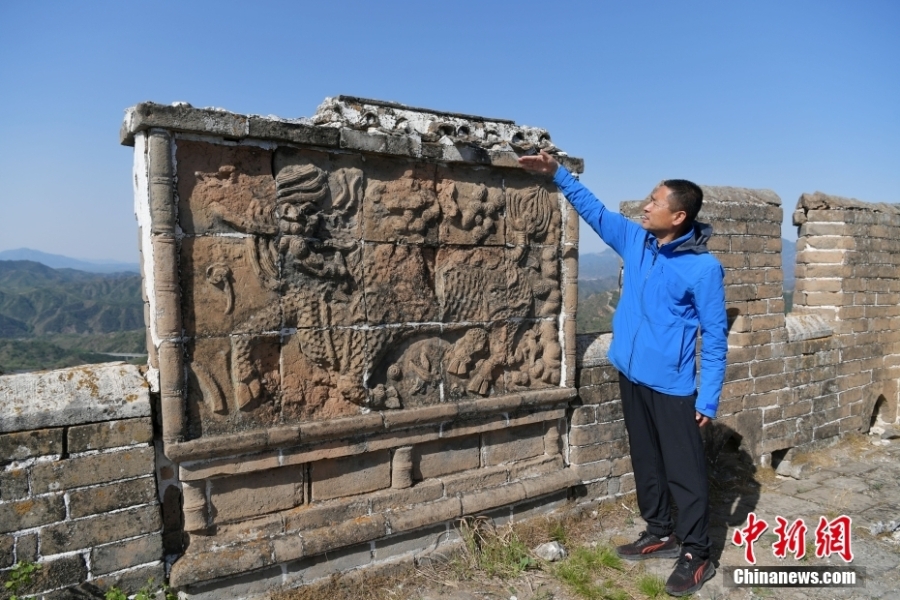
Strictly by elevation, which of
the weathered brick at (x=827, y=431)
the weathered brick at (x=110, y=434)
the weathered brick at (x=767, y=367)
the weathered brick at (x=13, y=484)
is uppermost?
the weathered brick at (x=110, y=434)

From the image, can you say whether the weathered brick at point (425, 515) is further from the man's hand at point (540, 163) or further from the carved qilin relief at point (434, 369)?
the man's hand at point (540, 163)

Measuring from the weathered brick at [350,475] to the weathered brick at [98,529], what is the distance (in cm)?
79

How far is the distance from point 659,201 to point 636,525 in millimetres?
2200

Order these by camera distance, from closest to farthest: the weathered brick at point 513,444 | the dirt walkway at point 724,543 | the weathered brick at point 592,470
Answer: the dirt walkway at point 724,543
the weathered brick at point 513,444
the weathered brick at point 592,470

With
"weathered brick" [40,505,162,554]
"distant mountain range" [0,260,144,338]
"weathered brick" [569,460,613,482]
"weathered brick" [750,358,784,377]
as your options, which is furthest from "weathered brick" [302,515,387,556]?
"distant mountain range" [0,260,144,338]

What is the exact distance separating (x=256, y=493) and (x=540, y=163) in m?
2.48

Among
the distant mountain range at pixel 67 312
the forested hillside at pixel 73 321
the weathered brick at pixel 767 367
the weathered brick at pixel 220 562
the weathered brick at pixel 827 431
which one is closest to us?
the weathered brick at pixel 220 562

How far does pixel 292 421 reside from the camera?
308cm

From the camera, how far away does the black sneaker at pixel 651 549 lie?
11.4 feet

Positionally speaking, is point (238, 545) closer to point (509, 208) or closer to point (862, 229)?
point (509, 208)

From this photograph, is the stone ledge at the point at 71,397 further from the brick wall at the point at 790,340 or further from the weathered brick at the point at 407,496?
the brick wall at the point at 790,340

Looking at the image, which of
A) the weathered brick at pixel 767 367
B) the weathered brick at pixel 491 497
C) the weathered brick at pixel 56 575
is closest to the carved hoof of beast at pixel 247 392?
the weathered brick at pixel 56 575

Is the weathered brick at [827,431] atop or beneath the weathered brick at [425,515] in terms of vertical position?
beneath

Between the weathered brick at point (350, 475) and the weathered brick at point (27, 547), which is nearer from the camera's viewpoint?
the weathered brick at point (27, 547)
